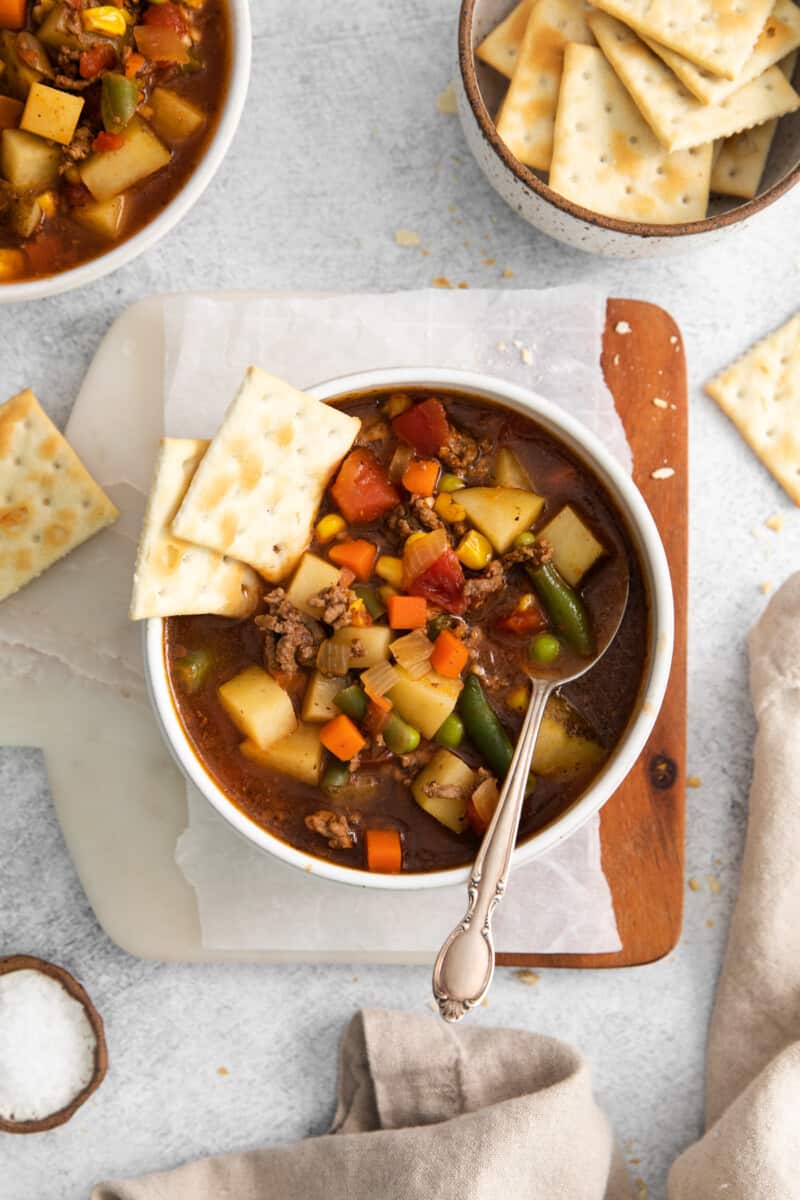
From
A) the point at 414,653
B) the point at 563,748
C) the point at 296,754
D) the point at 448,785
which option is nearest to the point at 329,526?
the point at 414,653

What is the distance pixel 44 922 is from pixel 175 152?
8.30ft

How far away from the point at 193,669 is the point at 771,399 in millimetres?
2167

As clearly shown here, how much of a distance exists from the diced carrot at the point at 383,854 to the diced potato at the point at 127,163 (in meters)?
2.09

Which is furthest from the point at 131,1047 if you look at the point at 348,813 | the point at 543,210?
the point at 543,210

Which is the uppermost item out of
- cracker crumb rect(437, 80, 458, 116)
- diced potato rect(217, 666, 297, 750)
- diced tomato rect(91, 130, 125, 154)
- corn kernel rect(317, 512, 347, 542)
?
cracker crumb rect(437, 80, 458, 116)

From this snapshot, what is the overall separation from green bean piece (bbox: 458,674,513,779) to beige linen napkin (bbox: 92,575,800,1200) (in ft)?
3.63

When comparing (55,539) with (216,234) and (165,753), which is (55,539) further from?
(216,234)

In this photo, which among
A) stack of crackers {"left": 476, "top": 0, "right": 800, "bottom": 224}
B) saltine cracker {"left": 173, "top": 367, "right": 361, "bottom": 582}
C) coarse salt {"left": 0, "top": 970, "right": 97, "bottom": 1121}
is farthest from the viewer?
coarse salt {"left": 0, "top": 970, "right": 97, "bottom": 1121}

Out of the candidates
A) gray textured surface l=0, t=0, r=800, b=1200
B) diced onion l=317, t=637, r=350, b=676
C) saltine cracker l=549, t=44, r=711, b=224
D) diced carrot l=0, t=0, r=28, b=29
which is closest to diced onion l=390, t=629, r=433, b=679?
diced onion l=317, t=637, r=350, b=676

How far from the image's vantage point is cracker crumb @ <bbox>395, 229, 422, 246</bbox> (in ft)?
12.5

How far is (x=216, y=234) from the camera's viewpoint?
12.4ft

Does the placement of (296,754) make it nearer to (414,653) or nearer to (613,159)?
(414,653)

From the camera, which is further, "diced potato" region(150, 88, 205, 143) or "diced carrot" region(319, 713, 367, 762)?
"diced potato" region(150, 88, 205, 143)

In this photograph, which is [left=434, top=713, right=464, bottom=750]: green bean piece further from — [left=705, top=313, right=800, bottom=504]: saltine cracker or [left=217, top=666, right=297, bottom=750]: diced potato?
[left=705, top=313, right=800, bottom=504]: saltine cracker
